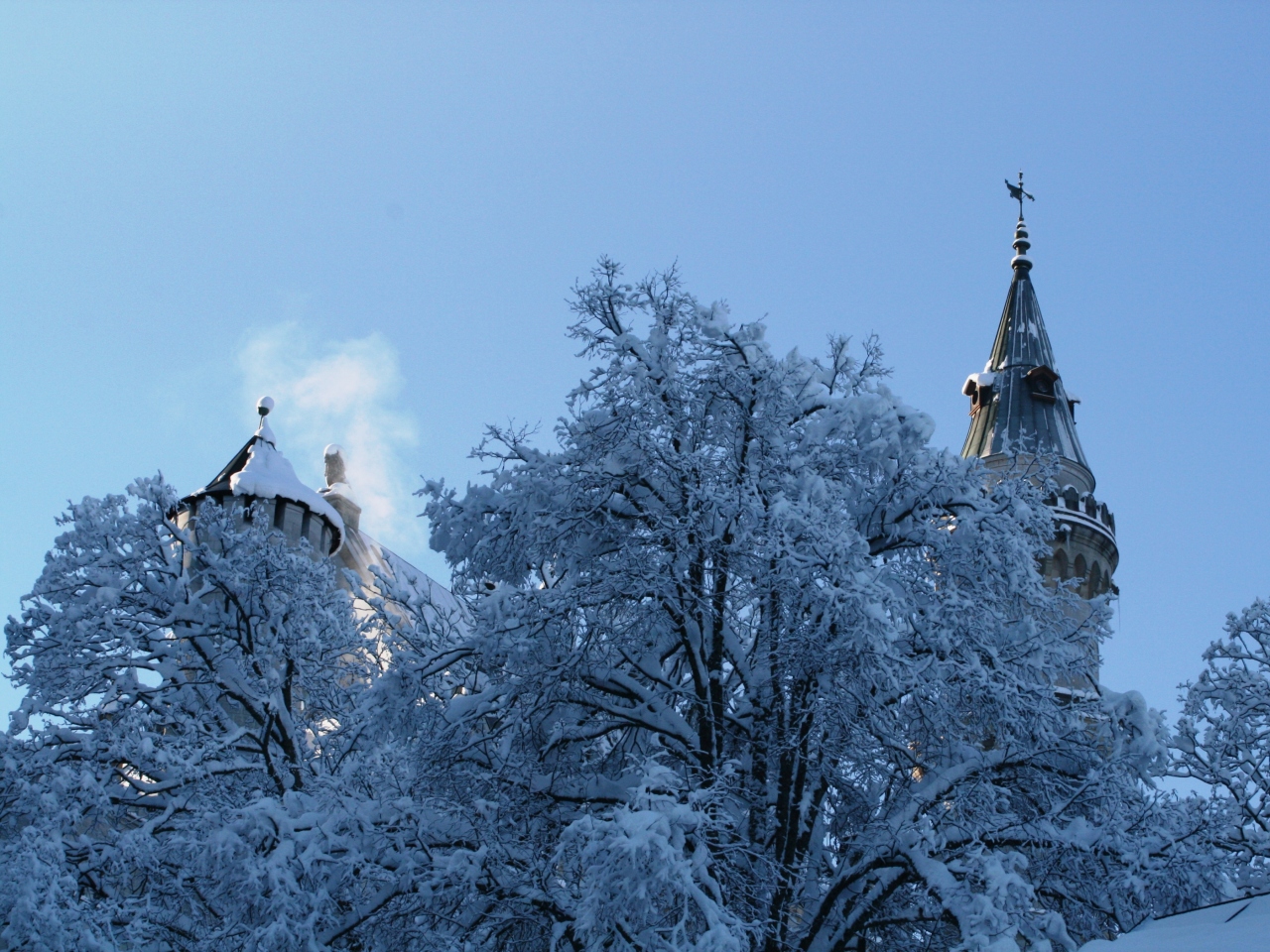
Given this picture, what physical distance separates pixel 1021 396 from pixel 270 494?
20.7 m

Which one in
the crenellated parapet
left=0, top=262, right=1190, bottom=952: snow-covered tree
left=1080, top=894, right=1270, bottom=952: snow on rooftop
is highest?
the crenellated parapet

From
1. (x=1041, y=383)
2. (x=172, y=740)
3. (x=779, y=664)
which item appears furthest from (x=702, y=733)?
(x=1041, y=383)

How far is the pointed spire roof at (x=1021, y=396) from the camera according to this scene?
131ft

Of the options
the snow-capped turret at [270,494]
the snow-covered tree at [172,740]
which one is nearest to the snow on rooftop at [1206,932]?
the snow-covered tree at [172,740]

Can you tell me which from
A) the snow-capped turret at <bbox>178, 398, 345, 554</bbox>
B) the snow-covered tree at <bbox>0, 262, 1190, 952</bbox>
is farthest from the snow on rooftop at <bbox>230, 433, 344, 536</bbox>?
the snow-covered tree at <bbox>0, 262, 1190, 952</bbox>

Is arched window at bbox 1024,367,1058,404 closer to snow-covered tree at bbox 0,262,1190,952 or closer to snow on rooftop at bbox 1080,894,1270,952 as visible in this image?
snow-covered tree at bbox 0,262,1190,952

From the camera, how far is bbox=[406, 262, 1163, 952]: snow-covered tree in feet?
37.7

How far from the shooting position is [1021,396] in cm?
4088

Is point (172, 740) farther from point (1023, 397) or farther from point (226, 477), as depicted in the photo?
point (1023, 397)

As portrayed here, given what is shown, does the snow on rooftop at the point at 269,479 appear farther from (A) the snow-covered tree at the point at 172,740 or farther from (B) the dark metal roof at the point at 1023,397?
(B) the dark metal roof at the point at 1023,397

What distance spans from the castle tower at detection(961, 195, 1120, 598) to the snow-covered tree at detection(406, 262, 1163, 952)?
25.0 meters

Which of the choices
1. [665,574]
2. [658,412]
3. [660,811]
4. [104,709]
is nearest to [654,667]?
[665,574]

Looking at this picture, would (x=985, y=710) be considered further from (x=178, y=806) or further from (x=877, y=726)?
(x=178, y=806)

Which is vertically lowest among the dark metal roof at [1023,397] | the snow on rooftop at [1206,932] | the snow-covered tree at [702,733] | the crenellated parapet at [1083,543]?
the snow on rooftop at [1206,932]
